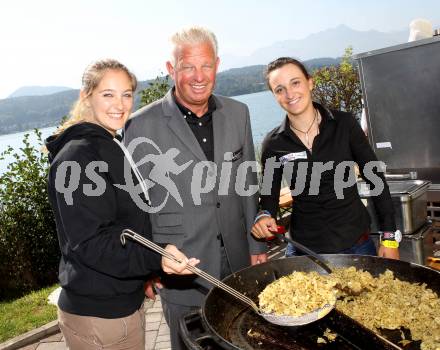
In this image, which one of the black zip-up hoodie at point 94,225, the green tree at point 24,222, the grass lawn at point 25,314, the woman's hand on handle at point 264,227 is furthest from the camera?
the green tree at point 24,222

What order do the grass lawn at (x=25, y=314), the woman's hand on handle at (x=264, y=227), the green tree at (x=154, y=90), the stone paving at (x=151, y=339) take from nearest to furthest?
1. the woman's hand on handle at (x=264, y=227)
2. the stone paving at (x=151, y=339)
3. the grass lawn at (x=25, y=314)
4. the green tree at (x=154, y=90)

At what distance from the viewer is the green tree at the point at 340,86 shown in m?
10.2

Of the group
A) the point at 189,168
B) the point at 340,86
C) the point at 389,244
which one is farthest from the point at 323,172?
the point at 340,86

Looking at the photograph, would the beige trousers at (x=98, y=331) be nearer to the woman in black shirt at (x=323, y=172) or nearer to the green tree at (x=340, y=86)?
the woman in black shirt at (x=323, y=172)

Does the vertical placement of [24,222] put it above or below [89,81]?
below

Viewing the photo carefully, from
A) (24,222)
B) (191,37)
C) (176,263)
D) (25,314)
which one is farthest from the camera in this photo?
(24,222)

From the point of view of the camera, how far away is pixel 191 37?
268 cm

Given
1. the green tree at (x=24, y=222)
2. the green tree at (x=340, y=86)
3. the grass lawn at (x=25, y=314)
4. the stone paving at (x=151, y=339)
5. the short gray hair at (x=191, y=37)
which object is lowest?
the stone paving at (x=151, y=339)

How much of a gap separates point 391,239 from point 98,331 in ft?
6.33

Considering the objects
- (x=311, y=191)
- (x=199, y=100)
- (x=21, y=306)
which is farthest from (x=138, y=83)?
(x=21, y=306)

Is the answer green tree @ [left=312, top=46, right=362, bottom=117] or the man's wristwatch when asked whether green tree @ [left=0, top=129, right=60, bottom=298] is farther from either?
green tree @ [left=312, top=46, right=362, bottom=117]

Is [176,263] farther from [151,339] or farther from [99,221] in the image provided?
[151,339]

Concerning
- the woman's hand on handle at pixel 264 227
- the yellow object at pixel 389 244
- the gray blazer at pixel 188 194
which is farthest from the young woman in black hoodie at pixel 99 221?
the yellow object at pixel 389 244

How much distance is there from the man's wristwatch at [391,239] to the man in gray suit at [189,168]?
3.30 ft
